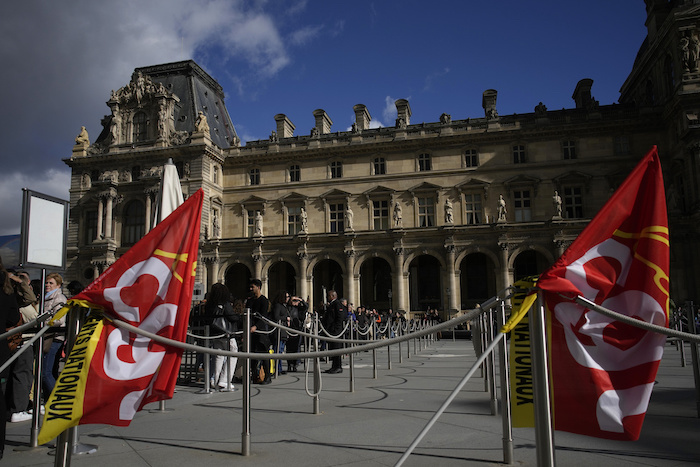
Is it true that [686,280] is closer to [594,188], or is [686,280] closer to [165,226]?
[594,188]

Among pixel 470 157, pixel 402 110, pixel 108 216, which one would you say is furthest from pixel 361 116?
pixel 108 216

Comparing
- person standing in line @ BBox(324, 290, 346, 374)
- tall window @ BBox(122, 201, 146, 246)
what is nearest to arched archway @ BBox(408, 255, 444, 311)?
tall window @ BBox(122, 201, 146, 246)

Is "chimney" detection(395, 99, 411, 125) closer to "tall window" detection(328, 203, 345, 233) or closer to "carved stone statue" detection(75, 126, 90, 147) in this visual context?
"tall window" detection(328, 203, 345, 233)

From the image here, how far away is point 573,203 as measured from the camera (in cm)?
3734

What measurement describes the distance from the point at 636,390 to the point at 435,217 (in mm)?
35980

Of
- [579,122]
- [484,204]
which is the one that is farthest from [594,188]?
[484,204]

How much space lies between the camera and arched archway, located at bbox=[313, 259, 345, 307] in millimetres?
42188

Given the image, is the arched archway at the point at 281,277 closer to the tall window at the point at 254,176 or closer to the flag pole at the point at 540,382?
the tall window at the point at 254,176

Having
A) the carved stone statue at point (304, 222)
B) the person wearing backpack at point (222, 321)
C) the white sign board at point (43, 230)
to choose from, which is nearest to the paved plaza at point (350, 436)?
the person wearing backpack at point (222, 321)

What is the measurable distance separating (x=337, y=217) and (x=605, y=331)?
124 ft

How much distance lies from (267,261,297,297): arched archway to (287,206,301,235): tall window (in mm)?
2816

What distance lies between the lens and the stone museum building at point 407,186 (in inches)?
1375

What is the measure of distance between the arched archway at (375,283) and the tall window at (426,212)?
467cm

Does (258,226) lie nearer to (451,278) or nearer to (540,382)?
(451,278)
